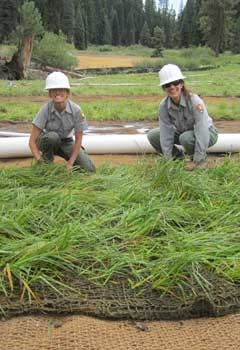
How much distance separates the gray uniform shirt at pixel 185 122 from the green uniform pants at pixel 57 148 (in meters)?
0.58

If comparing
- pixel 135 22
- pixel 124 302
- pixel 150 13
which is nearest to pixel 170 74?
pixel 124 302

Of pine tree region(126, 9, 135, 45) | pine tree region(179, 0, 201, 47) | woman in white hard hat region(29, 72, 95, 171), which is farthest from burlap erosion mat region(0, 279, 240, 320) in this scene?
pine tree region(126, 9, 135, 45)

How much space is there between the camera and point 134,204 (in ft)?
8.95

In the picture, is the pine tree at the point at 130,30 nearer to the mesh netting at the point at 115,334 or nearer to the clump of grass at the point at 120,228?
the clump of grass at the point at 120,228

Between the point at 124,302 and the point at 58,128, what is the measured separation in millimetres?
1971

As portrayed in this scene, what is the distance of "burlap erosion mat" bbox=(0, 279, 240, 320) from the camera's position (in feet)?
6.68

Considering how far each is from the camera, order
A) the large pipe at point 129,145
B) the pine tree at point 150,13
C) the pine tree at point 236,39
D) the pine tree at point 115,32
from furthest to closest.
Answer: the pine tree at point 150,13, the pine tree at point 115,32, the pine tree at point 236,39, the large pipe at point 129,145

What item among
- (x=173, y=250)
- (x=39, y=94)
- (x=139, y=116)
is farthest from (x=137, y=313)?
(x=39, y=94)

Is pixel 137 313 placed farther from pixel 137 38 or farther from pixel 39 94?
pixel 137 38

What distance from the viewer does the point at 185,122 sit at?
12.6 ft

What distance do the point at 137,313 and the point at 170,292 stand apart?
17 centimetres

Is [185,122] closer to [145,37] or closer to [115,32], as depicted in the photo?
[145,37]

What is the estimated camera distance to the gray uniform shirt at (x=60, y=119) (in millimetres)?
3650

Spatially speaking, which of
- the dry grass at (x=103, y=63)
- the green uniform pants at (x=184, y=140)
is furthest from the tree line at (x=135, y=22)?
the green uniform pants at (x=184, y=140)
